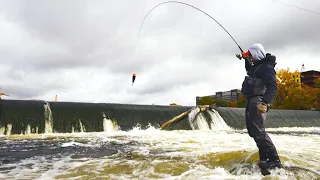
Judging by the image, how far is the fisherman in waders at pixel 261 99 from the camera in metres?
3.83

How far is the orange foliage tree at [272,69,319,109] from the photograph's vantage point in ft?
126

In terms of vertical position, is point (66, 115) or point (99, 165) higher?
point (66, 115)

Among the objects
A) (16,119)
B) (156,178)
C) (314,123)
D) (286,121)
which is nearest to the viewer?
(156,178)

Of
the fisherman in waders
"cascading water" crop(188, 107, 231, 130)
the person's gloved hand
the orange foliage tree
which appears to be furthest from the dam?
the orange foliage tree

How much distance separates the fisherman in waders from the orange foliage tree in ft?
122

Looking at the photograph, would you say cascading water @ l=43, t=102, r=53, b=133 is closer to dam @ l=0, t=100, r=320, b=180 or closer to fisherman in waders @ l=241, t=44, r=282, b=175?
dam @ l=0, t=100, r=320, b=180

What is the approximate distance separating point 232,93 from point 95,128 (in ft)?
361

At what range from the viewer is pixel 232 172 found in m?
4.03

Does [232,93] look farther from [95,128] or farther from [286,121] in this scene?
[95,128]

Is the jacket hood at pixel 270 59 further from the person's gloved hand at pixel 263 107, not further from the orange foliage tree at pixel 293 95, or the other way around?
the orange foliage tree at pixel 293 95

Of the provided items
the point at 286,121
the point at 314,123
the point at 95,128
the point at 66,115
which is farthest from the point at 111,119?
the point at 314,123

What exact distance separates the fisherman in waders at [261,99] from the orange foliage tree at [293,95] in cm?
3731

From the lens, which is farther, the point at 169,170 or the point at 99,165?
the point at 99,165

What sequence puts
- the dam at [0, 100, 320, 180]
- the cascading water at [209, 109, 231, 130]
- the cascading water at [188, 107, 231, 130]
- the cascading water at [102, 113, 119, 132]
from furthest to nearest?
the cascading water at [209, 109, 231, 130]
the cascading water at [188, 107, 231, 130]
the cascading water at [102, 113, 119, 132]
the dam at [0, 100, 320, 180]
